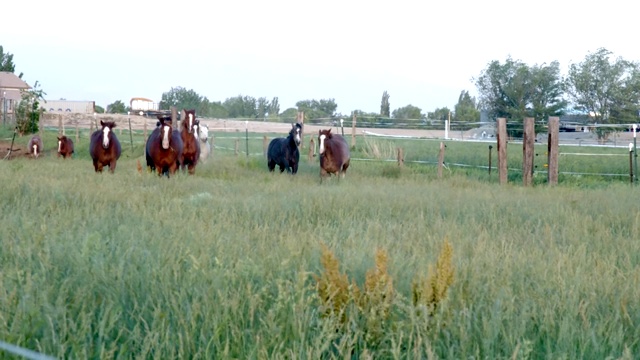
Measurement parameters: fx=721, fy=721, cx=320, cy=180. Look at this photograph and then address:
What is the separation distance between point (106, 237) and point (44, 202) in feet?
11.2

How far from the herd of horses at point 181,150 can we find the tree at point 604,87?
2602 cm

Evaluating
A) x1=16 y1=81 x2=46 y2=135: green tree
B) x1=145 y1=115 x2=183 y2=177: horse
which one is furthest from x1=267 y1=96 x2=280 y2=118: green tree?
x1=145 y1=115 x2=183 y2=177: horse

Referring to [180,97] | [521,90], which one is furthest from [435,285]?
[180,97]

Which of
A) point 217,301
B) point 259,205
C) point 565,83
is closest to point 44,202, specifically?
point 259,205

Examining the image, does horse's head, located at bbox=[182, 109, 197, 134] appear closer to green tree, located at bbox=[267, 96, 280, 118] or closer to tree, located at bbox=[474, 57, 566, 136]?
tree, located at bbox=[474, 57, 566, 136]

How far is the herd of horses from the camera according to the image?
1744cm

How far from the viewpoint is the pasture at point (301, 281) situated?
394 centimetres

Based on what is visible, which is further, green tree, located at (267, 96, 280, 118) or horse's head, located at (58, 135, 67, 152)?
green tree, located at (267, 96, 280, 118)

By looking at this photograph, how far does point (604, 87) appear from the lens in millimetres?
42188

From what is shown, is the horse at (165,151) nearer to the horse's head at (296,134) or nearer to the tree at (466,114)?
the horse's head at (296,134)

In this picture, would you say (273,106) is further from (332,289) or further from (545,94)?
(332,289)

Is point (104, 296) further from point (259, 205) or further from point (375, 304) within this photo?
point (259, 205)

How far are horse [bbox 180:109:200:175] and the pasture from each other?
29.6 ft

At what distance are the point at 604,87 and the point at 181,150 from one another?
31675 mm
